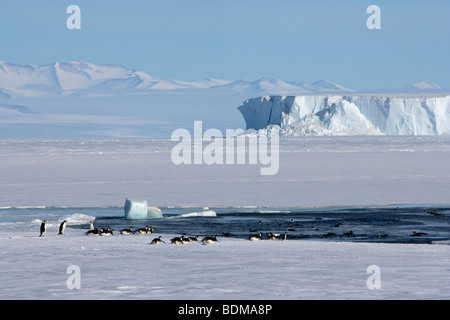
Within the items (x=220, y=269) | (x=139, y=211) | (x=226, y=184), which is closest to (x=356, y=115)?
(x=226, y=184)

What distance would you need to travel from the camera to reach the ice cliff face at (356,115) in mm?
65562

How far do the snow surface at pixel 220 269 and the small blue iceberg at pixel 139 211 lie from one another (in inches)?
145

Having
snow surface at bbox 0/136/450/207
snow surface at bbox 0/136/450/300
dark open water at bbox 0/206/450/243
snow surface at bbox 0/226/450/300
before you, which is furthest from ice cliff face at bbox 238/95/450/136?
snow surface at bbox 0/226/450/300

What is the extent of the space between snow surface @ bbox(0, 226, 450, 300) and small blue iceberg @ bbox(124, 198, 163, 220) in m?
3.69

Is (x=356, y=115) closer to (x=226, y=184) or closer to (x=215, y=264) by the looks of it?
(x=226, y=184)

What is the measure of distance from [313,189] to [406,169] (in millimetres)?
8529

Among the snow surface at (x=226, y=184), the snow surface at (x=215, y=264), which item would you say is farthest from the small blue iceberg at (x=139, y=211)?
the snow surface at (x=226, y=184)

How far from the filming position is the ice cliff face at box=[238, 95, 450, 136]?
215 ft

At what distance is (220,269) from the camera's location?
23.5ft

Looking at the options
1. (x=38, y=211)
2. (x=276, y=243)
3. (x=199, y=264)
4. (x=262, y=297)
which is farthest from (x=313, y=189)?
(x=262, y=297)

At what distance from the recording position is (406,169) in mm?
26281

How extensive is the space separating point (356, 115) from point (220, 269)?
60381mm
